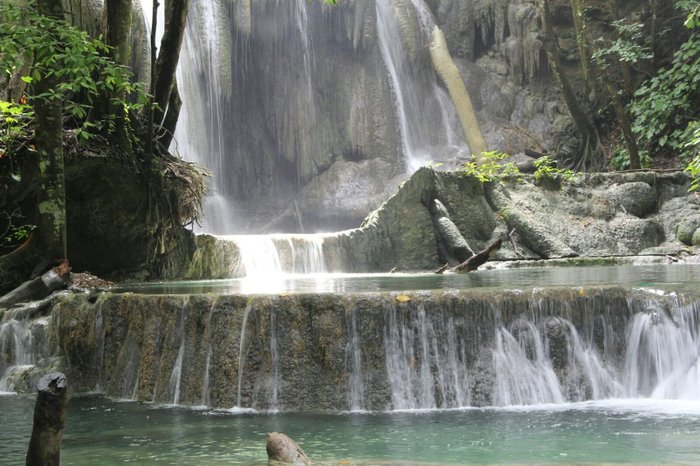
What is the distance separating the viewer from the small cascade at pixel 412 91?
73.6ft

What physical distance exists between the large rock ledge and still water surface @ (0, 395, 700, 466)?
23.2 ft

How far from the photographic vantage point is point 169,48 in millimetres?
11023

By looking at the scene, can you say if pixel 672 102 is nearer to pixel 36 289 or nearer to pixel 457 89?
pixel 457 89

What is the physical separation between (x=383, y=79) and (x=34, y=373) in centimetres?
1654

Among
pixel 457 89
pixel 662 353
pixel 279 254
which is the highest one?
pixel 457 89

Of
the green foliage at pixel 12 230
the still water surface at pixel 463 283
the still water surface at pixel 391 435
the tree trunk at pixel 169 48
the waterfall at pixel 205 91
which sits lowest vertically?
the still water surface at pixel 391 435

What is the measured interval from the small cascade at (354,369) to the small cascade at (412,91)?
15.6 metres

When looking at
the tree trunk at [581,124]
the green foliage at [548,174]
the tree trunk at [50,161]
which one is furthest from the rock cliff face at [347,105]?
the tree trunk at [50,161]

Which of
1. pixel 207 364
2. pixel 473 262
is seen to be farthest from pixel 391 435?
pixel 473 262

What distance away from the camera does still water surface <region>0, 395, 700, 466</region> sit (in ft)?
16.0

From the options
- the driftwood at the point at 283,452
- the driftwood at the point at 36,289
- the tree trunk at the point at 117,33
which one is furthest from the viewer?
the tree trunk at the point at 117,33

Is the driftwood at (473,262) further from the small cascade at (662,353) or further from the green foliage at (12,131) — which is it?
the green foliage at (12,131)

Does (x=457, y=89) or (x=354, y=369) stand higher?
(x=457, y=89)

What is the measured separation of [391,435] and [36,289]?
203 inches
